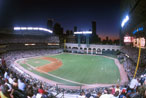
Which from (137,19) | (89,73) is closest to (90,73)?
(89,73)

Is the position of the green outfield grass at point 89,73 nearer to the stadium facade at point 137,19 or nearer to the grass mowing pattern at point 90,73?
the grass mowing pattern at point 90,73

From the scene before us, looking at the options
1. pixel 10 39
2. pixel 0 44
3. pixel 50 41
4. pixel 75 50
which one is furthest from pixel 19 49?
pixel 75 50

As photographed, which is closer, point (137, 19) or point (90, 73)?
point (137, 19)

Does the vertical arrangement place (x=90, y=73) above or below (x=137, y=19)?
below

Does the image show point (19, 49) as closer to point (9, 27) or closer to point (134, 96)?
point (9, 27)

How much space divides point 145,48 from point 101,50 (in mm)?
38097

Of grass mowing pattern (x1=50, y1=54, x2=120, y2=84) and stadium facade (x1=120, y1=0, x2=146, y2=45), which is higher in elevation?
stadium facade (x1=120, y1=0, x2=146, y2=45)

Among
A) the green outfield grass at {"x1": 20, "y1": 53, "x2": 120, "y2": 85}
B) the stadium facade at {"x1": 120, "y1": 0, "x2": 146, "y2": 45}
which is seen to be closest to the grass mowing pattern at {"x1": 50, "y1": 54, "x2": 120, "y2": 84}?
the green outfield grass at {"x1": 20, "y1": 53, "x2": 120, "y2": 85}

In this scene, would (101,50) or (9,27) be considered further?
(101,50)

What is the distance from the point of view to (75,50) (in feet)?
195

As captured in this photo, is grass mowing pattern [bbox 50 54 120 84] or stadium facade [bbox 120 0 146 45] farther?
grass mowing pattern [bbox 50 54 120 84]

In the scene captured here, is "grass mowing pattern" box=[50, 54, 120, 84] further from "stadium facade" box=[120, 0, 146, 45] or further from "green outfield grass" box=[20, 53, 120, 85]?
"stadium facade" box=[120, 0, 146, 45]

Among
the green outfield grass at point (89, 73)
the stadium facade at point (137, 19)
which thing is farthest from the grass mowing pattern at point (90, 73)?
the stadium facade at point (137, 19)

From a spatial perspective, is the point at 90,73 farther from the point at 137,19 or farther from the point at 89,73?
the point at 137,19
